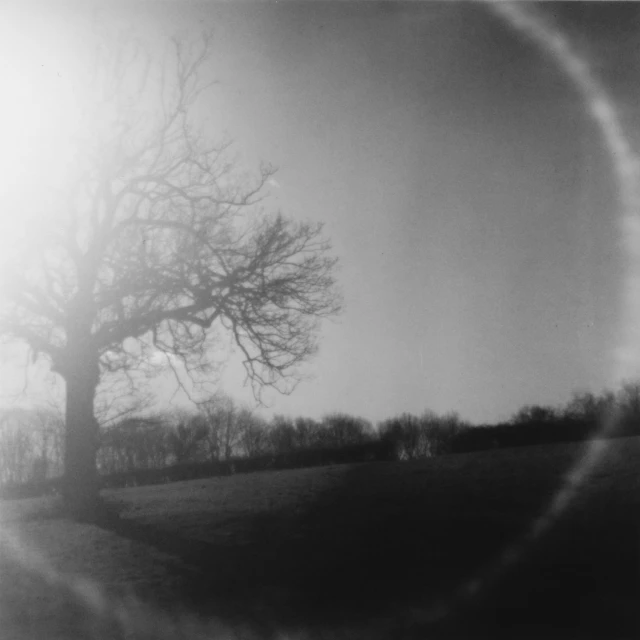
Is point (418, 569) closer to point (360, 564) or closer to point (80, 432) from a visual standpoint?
point (360, 564)

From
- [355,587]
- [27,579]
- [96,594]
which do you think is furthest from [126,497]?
[355,587]

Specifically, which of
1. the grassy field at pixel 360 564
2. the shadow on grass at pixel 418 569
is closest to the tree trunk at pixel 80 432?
the grassy field at pixel 360 564

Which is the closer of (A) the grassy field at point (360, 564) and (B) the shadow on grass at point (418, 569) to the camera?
(B) the shadow on grass at point (418, 569)

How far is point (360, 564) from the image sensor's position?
10.1 m

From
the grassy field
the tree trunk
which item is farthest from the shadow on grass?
the tree trunk

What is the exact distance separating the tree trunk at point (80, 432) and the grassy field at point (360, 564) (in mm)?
1746

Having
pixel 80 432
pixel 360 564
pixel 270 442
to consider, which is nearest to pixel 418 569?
pixel 360 564

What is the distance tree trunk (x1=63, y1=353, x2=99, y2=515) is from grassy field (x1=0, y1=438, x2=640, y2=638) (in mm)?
1746

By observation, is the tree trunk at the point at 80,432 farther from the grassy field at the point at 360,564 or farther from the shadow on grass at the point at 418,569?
the shadow on grass at the point at 418,569

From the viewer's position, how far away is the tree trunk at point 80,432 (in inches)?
717

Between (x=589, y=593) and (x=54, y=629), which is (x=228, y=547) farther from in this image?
(x=589, y=593)

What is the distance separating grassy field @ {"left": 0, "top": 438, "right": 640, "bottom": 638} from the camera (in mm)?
8242

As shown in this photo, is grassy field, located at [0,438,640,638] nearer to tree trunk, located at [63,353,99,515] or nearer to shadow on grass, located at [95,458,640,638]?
shadow on grass, located at [95,458,640,638]

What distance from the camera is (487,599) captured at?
8.50 meters
